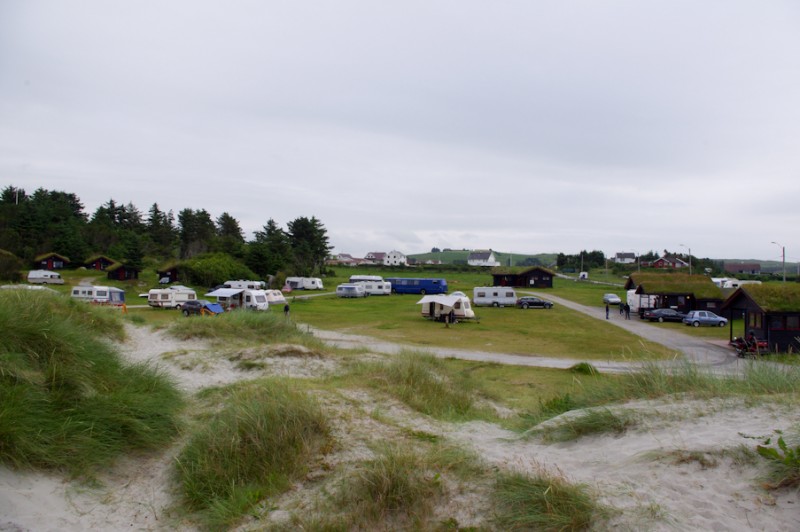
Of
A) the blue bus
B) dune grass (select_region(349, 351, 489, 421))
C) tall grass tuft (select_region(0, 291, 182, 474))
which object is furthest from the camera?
the blue bus

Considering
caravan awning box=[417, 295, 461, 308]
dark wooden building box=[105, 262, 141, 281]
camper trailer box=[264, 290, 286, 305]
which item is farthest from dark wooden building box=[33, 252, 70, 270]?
caravan awning box=[417, 295, 461, 308]

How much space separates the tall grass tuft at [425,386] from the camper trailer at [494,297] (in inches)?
1554

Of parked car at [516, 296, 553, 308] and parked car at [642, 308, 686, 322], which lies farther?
parked car at [516, 296, 553, 308]

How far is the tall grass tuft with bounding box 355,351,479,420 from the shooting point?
9492mm

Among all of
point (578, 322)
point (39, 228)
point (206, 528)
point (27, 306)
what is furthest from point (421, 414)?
point (39, 228)

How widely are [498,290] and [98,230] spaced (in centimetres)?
7234

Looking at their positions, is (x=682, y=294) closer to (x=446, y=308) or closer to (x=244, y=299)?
(x=446, y=308)

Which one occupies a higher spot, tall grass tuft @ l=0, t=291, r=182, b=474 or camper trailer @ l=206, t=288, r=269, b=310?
tall grass tuft @ l=0, t=291, r=182, b=474

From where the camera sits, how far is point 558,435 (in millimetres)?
7090

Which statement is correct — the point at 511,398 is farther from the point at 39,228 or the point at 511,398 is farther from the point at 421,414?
the point at 39,228

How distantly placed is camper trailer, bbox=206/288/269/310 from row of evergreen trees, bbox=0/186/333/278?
2504 centimetres

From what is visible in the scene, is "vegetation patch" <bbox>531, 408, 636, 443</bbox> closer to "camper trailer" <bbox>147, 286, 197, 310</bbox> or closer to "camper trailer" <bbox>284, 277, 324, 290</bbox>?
"camper trailer" <bbox>147, 286, 197, 310</bbox>

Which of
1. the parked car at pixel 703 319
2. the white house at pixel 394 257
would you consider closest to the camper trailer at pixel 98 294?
the parked car at pixel 703 319

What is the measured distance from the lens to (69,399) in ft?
24.4
